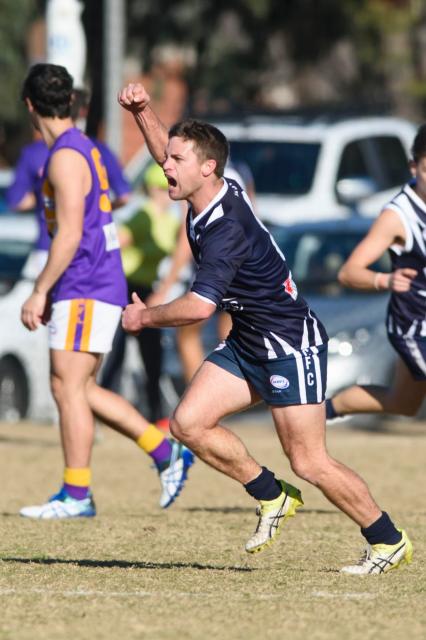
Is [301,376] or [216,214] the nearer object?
[216,214]

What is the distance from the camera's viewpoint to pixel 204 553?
788cm

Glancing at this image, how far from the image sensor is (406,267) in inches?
334

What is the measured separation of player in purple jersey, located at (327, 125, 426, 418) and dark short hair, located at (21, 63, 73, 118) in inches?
64.5

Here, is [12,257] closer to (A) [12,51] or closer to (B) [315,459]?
(B) [315,459]

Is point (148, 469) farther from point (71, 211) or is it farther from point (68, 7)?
point (68, 7)

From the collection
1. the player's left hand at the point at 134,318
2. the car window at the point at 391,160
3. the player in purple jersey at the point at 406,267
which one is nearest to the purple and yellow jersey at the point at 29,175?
the player in purple jersey at the point at 406,267

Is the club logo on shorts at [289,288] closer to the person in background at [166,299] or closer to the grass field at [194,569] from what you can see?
the grass field at [194,569]

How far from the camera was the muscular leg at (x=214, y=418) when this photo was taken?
7086 millimetres

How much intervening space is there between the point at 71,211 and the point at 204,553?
74.3 inches

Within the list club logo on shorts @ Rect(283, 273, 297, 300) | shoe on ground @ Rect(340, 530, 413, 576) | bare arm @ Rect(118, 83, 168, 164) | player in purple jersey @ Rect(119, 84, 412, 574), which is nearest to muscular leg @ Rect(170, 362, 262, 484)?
player in purple jersey @ Rect(119, 84, 412, 574)

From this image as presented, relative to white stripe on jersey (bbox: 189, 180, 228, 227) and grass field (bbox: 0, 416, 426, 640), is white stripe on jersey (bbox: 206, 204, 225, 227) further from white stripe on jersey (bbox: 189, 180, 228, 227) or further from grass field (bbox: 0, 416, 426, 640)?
grass field (bbox: 0, 416, 426, 640)

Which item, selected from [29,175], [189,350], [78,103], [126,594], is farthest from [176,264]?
[126,594]

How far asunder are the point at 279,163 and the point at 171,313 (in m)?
10.9

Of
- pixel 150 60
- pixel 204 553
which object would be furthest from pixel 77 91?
pixel 150 60
